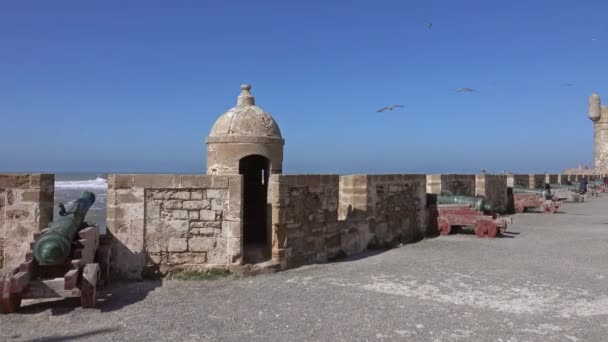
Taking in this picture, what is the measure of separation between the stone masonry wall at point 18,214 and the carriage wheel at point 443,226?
26.7 feet

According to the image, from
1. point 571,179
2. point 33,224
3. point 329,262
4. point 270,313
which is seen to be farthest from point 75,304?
point 571,179

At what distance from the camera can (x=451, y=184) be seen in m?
13.8

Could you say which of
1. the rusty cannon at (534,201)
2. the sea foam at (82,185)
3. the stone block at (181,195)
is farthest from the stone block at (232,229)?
the sea foam at (82,185)

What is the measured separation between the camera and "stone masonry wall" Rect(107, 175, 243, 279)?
659 centimetres

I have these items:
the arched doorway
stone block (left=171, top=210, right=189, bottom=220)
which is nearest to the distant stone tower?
the arched doorway

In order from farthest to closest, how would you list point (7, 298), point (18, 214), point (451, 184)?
point (451, 184) < point (18, 214) < point (7, 298)

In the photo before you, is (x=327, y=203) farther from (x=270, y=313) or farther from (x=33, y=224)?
(x=33, y=224)

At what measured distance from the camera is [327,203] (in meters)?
8.05

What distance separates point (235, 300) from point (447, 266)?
3.54 metres

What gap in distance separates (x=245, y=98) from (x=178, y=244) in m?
3.44

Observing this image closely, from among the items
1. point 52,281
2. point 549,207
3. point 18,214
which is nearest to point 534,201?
point 549,207

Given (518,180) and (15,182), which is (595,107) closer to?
(518,180)

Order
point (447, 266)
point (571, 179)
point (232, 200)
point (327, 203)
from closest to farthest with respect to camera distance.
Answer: point (232, 200) → point (447, 266) → point (327, 203) → point (571, 179)

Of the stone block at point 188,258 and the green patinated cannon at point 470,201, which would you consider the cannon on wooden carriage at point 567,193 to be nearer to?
the green patinated cannon at point 470,201
